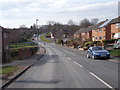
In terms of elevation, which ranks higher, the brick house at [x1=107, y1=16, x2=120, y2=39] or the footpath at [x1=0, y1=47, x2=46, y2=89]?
the brick house at [x1=107, y1=16, x2=120, y2=39]

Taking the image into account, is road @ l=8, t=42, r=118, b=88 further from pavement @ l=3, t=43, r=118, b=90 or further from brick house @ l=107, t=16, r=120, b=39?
brick house @ l=107, t=16, r=120, b=39

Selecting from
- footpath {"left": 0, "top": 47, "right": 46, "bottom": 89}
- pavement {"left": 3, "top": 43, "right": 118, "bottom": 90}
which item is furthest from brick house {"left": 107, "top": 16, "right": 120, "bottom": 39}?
pavement {"left": 3, "top": 43, "right": 118, "bottom": 90}

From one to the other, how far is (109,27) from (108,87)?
52.0 meters

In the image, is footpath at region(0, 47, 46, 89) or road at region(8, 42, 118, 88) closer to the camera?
road at region(8, 42, 118, 88)

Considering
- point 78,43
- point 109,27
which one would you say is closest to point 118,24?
point 109,27

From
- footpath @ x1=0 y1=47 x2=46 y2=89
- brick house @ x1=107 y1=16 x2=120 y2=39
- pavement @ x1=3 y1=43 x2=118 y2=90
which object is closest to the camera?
pavement @ x1=3 y1=43 x2=118 y2=90

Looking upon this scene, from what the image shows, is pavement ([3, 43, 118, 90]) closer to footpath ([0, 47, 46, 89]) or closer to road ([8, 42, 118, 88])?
road ([8, 42, 118, 88])

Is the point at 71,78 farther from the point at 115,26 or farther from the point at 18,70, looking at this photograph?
the point at 115,26

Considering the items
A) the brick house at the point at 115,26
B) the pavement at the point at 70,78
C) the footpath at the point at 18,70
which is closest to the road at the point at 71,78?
the pavement at the point at 70,78

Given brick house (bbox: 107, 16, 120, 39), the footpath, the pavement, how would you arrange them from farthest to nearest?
brick house (bbox: 107, 16, 120, 39), the footpath, the pavement

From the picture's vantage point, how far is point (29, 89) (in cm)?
850

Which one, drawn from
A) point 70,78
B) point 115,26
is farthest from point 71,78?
point 115,26

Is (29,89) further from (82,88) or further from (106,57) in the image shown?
(106,57)

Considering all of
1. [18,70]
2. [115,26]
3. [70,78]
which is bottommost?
[18,70]
